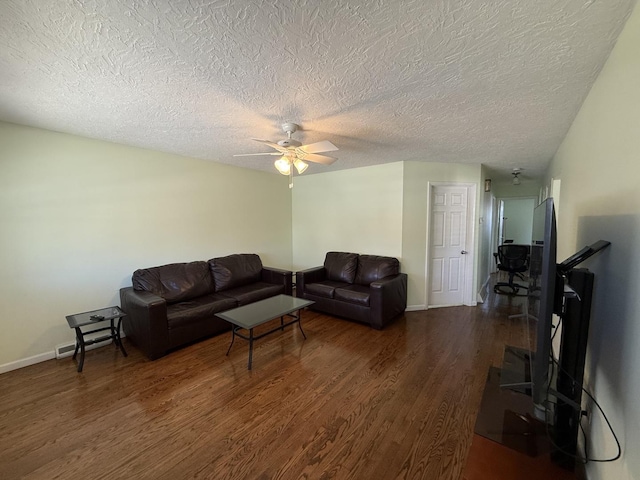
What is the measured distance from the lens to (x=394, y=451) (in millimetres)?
1615

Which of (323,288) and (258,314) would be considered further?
(323,288)

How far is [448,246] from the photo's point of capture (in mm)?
4219

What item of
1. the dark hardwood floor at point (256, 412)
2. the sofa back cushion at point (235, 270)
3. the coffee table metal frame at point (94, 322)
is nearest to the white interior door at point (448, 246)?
the dark hardwood floor at point (256, 412)

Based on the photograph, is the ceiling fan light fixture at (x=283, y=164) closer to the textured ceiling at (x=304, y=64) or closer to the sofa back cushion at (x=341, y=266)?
the textured ceiling at (x=304, y=64)

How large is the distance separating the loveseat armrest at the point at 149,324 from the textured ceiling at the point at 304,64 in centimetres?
177

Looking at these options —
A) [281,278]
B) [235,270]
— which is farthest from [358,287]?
[235,270]

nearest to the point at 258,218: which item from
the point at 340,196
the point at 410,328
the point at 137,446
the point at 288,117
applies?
the point at 340,196

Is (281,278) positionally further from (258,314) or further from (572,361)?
(572,361)

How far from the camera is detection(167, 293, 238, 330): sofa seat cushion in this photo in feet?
9.25

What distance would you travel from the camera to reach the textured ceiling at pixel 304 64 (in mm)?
1120

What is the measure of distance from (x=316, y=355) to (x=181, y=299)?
6.26 feet

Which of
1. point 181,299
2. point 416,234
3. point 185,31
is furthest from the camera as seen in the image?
point 416,234

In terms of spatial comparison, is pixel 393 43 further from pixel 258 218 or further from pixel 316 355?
pixel 258 218

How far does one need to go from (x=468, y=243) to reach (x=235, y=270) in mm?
3825
